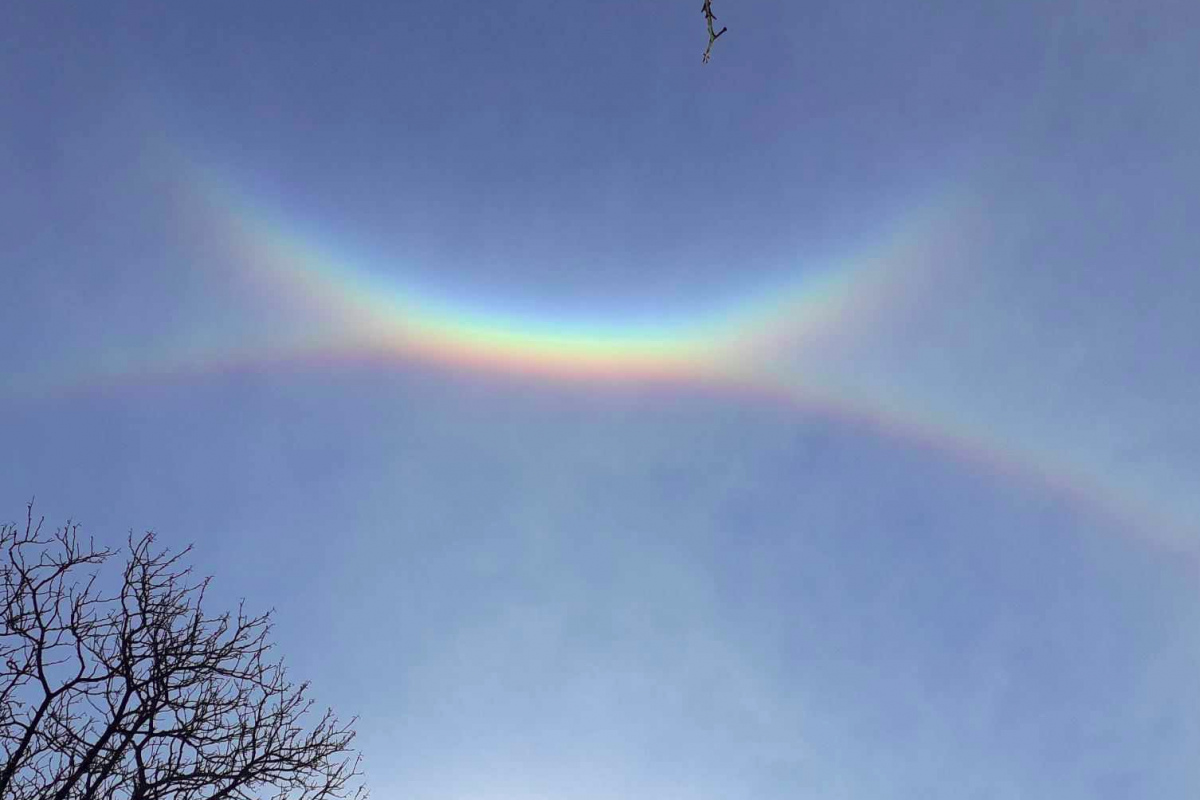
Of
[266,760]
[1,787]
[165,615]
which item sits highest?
[165,615]

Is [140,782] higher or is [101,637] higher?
[101,637]

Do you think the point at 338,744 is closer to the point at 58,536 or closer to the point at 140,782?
the point at 140,782

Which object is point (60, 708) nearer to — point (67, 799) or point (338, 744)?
point (67, 799)

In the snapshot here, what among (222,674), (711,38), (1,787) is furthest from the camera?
(222,674)

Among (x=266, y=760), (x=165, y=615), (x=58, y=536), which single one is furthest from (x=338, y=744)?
(x=58, y=536)

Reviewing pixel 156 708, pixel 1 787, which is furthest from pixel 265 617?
pixel 1 787

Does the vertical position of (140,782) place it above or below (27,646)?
below

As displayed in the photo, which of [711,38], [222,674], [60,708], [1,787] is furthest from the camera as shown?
[222,674]

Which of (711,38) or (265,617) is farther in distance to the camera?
(265,617)

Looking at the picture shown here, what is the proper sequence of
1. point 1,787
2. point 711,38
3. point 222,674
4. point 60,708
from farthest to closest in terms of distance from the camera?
point 222,674 < point 60,708 < point 1,787 < point 711,38
